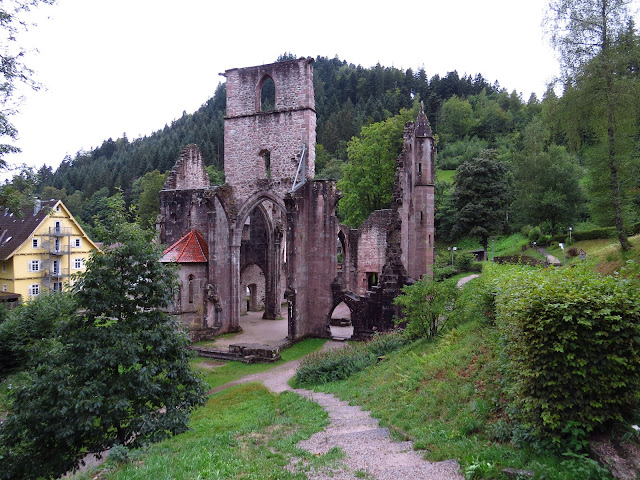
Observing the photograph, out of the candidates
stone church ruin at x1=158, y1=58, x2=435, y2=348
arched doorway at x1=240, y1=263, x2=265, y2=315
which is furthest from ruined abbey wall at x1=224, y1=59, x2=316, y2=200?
arched doorway at x1=240, y1=263, x2=265, y2=315

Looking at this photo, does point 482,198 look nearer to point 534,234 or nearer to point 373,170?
point 534,234

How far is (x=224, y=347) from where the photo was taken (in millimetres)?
19562

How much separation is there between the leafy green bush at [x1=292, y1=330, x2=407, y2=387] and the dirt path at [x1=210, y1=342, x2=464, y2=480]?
3.40 m

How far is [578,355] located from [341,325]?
1868 centimetres

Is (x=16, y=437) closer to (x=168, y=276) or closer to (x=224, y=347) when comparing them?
(x=168, y=276)

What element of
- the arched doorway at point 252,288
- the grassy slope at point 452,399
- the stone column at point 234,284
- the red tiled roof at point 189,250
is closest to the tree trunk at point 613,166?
the grassy slope at point 452,399

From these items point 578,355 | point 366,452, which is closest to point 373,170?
point 366,452

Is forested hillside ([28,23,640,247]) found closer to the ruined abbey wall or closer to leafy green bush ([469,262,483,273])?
leafy green bush ([469,262,483,273])

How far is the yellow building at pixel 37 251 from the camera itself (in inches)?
1329

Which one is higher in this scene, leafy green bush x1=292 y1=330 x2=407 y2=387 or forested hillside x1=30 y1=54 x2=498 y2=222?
forested hillside x1=30 y1=54 x2=498 y2=222

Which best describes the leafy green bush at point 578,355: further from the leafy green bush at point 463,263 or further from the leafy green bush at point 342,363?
the leafy green bush at point 463,263

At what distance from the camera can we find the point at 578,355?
497 cm

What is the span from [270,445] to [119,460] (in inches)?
95.5

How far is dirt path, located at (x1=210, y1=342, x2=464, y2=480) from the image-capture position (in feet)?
17.8
